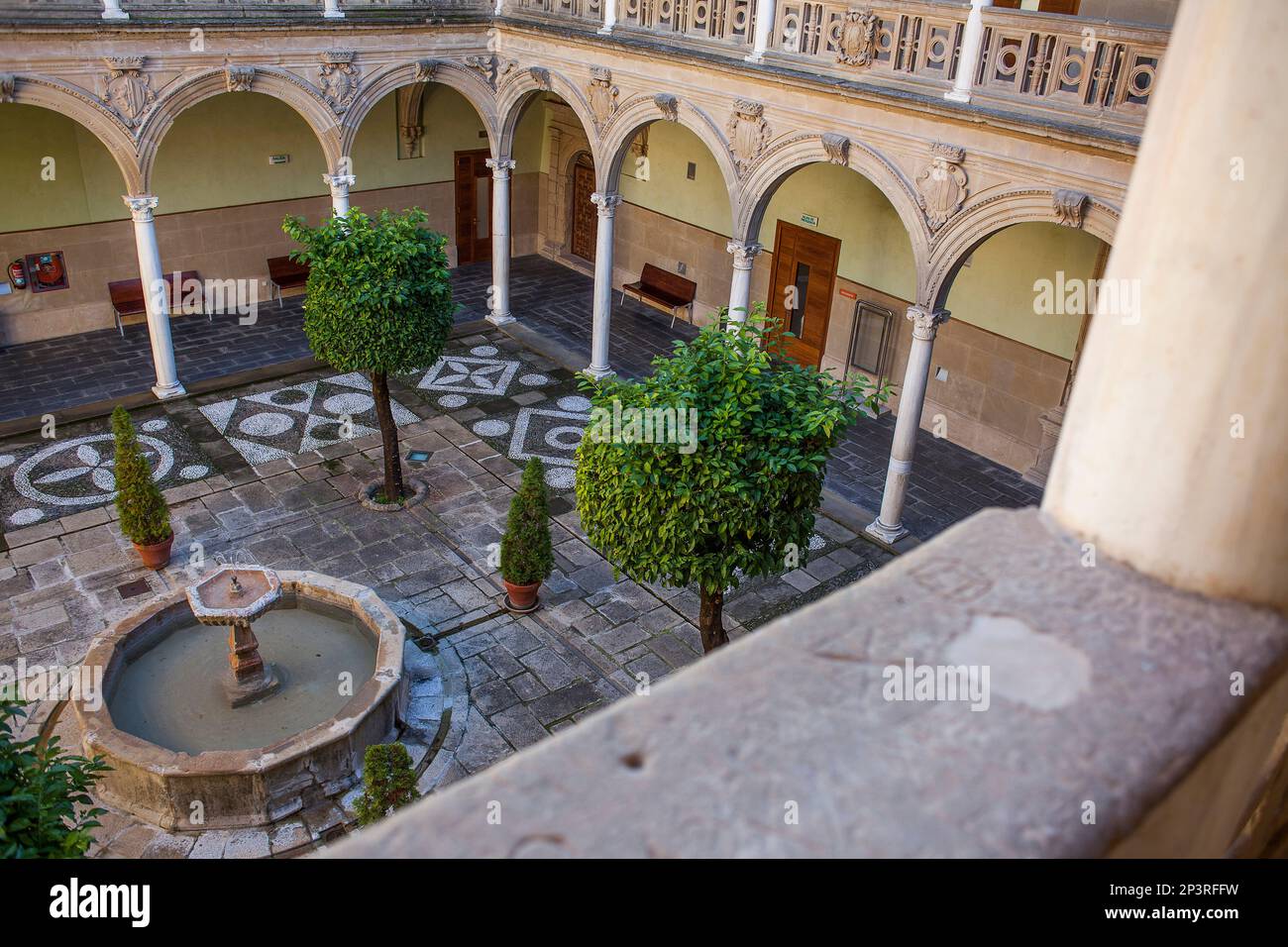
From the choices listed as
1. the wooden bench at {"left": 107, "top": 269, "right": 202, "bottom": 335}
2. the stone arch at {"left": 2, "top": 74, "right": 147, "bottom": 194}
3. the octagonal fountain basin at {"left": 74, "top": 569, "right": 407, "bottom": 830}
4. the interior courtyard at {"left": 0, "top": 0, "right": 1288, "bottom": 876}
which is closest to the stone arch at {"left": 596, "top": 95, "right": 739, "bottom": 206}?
the interior courtyard at {"left": 0, "top": 0, "right": 1288, "bottom": 876}

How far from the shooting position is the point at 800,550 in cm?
847

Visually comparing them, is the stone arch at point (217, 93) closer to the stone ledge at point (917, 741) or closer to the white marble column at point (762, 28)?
the white marble column at point (762, 28)

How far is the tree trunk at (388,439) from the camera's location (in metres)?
12.2

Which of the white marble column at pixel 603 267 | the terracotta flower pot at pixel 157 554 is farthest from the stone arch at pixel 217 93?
the terracotta flower pot at pixel 157 554

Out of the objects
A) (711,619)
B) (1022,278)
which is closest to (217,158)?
(1022,278)

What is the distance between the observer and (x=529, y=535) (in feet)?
34.4

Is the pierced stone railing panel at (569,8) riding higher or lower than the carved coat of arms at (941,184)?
higher

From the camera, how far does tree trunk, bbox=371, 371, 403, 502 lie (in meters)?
12.2

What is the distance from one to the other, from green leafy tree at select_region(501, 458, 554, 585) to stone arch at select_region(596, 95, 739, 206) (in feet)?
16.9

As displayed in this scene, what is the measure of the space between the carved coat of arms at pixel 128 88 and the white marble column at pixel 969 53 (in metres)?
9.93

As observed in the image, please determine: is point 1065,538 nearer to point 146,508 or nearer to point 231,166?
point 146,508
